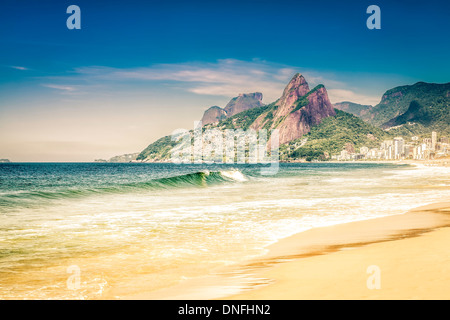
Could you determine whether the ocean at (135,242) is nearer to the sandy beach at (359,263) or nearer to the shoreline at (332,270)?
the shoreline at (332,270)

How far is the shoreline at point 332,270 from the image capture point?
16.4 ft

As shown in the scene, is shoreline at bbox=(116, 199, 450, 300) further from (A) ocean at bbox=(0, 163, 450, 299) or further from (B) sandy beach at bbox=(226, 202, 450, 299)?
(A) ocean at bbox=(0, 163, 450, 299)

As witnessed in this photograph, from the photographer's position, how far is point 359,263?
6.62 m

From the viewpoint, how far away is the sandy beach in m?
4.95

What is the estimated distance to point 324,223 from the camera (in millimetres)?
12219

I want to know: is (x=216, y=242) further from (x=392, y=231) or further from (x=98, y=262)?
(x=392, y=231)

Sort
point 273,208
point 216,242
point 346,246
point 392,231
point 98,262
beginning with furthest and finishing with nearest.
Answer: point 273,208, point 392,231, point 216,242, point 346,246, point 98,262

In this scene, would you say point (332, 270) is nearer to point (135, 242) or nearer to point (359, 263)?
point (359, 263)

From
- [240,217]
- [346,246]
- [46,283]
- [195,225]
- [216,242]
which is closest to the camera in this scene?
[46,283]

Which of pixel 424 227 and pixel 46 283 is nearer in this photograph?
pixel 46 283
